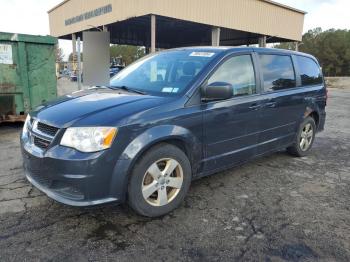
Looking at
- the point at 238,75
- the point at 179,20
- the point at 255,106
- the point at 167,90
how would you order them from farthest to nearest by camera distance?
the point at 179,20 → the point at 255,106 → the point at 238,75 → the point at 167,90

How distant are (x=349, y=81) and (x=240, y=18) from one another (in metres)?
19.2

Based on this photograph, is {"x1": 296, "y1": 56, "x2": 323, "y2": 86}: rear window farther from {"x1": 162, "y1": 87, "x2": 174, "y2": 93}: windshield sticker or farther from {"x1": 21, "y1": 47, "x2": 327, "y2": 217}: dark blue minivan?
{"x1": 162, "y1": 87, "x2": 174, "y2": 93}: windshield sticker

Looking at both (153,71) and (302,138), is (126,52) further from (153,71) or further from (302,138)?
(153,71)

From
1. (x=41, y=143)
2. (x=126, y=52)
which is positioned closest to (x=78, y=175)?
(x=41, y=143)

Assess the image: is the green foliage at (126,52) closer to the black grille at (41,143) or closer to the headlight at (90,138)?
the black grille at (41,143)

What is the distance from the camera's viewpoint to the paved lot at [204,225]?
2.71 m

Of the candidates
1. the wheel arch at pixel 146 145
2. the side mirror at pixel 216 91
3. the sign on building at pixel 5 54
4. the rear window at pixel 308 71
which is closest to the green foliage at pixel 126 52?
the sign on building at pixel 5 54

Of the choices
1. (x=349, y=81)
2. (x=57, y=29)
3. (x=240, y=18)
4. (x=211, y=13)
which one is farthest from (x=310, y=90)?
(x=349, y=81)

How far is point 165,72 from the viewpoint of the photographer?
3.96 metres

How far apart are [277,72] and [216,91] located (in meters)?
1.69

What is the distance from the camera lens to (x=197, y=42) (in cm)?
3672

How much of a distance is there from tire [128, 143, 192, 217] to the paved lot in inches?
5.7

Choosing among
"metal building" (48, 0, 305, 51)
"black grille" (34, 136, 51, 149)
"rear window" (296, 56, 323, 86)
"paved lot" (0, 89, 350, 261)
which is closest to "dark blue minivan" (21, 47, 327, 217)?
"black grille" (34, 136, 51, 149)

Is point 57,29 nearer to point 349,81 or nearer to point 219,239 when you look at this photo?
point 349,81
